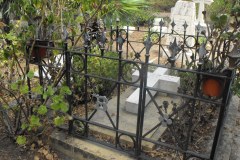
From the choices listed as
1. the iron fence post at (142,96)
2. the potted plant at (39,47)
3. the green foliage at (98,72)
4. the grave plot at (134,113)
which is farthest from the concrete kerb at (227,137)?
the potted plant at (39,47)

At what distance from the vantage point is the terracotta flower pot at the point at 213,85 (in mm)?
1940

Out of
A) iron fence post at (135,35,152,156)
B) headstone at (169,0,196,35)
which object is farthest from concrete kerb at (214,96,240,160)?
headstone at (169,0,196,35)

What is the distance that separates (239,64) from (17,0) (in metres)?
2.14

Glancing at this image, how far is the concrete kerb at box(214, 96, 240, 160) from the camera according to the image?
2.39 metres

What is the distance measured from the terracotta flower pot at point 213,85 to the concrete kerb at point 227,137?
71 cm

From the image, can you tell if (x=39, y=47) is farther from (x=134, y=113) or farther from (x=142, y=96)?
(x=134, y=113)

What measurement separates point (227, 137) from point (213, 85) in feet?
3.20

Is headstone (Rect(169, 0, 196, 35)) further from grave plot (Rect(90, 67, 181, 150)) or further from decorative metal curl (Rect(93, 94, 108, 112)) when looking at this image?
decorative metal curl (Rect(93, 94, 108, 112))

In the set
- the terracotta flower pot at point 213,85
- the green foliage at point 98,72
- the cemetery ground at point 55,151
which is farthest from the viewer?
the green foliage at point 98,72

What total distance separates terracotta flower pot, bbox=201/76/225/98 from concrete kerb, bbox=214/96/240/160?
0.71m

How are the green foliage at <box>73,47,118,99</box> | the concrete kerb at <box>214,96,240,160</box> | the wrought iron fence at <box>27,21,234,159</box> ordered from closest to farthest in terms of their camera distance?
the wrought iron fence at <box>27,21,234,159</box>
the concrete kerb at <box>214,96,240,160</box>
the green foliage at <box>73,47,118,99</box>

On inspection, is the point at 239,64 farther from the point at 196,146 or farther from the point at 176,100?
the point at 176,100

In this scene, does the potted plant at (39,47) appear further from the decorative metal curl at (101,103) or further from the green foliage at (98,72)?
the green foliage at (98,72)

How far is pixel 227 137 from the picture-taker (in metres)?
2.68
